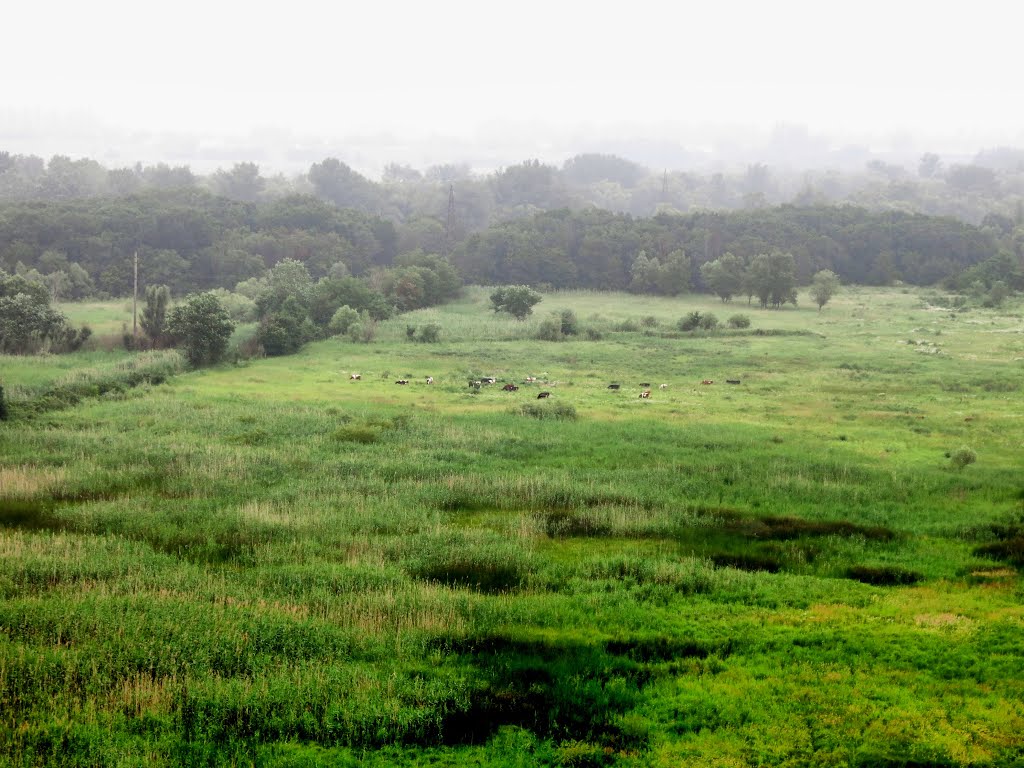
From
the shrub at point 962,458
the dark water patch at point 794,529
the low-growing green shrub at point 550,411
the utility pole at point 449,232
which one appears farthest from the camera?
the utility pole at point 449,232

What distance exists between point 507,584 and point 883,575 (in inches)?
415

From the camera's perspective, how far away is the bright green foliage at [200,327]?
69.1 m

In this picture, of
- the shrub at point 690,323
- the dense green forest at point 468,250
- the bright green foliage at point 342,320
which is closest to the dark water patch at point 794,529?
the bright green foliage at point 342,320

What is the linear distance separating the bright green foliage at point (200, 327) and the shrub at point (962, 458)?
56255 millimetres

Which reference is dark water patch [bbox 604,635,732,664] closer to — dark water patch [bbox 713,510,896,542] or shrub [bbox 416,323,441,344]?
dark water patch [bbox 713,510,896,542]

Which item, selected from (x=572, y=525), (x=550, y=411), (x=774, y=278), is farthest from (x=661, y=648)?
(x=774, y=278)

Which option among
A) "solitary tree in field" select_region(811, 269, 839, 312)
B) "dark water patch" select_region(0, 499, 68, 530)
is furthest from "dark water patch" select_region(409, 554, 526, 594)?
"solitary tree in field" select_region(811, 269, 839, 312)

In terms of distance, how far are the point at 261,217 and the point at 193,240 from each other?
1704cm

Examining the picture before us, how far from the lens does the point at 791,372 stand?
67.9 meters

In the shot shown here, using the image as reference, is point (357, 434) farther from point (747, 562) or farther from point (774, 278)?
point (774, 278)

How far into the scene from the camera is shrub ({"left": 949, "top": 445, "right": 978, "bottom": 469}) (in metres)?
35.8

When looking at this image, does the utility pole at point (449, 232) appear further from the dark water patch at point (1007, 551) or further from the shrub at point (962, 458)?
the dark water patch at point (1007, 551)

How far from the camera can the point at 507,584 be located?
22.4 metres

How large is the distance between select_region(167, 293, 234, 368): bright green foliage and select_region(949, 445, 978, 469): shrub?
5625 cm
